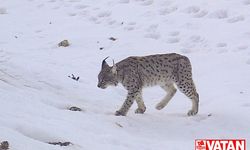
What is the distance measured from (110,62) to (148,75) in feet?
8.08

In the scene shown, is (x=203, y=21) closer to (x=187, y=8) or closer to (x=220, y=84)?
(x=187, y=8)

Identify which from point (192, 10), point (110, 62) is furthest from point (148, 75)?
point (192, 10)

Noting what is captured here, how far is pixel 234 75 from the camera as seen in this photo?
9.87 meters

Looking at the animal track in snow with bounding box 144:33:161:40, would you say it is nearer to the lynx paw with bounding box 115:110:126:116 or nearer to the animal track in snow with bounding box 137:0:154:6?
the animal track in snow with bounding box 137:0:154:6

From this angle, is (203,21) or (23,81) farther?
(203,21)

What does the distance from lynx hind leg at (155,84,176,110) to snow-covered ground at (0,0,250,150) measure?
120 mm

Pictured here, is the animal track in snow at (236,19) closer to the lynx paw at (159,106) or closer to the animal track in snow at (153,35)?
the animal track in snow at (153,35)

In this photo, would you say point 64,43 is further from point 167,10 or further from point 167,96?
point 167,96

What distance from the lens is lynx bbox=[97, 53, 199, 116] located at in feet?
28.8

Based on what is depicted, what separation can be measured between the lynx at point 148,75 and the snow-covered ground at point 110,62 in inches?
14.0

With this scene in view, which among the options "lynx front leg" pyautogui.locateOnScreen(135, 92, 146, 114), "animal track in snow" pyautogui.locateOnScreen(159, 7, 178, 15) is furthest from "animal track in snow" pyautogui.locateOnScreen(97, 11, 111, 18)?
"lynx front leg" pyautogui.locateOnScreen(135, 92, 146, 114)

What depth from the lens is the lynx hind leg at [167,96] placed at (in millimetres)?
9164

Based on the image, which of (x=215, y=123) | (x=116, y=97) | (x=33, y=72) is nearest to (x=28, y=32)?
(x=33, y=72)

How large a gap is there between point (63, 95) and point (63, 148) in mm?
3384
